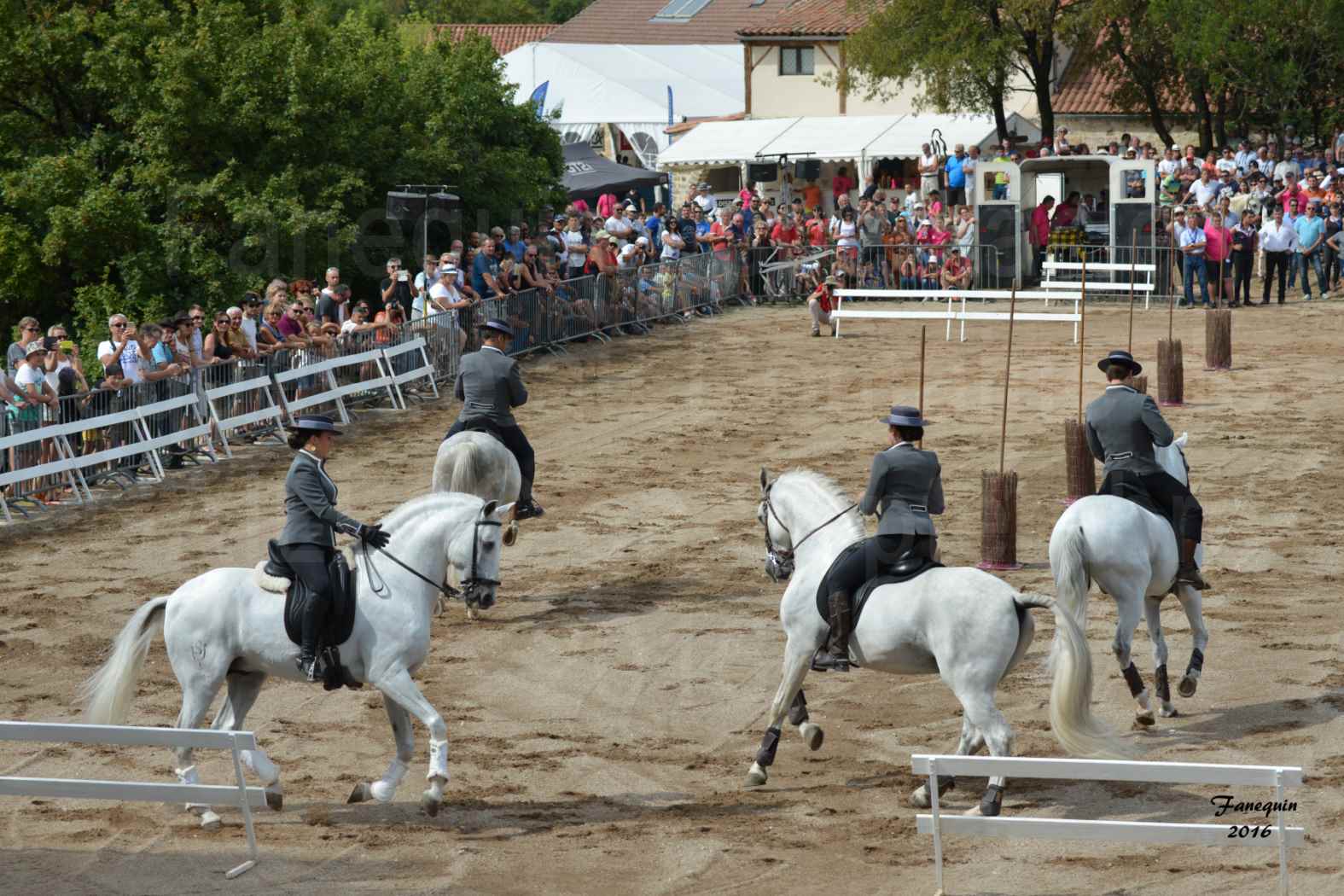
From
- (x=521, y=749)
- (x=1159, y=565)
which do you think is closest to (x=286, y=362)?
(x=521, y=749)

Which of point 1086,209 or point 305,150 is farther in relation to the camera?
point 1086,209

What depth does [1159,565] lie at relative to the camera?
12398 mm

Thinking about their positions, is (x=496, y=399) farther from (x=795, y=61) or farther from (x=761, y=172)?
(x=795, y=61)

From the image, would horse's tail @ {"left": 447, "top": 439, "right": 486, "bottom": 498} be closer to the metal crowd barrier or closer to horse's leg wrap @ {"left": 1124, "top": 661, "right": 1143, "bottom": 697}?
horse's leg wrap @ {"left": 1124, "top": 661, "right": 1143, "bottom": 697}

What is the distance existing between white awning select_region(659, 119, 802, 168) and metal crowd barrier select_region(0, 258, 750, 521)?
1979 cm

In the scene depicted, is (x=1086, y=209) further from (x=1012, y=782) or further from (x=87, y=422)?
(x=1012, y=782)

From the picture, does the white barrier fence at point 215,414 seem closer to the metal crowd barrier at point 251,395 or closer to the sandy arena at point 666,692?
the metal crowd barrier at point 251,395

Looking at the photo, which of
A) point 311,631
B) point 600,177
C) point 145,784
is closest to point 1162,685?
point 311,631

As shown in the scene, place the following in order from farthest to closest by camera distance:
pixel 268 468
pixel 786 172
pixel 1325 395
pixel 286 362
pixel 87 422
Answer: pixel 786 172 < pixel 1325 395 < pixel 286 362 < pixel 268 468 < pixel 87 422

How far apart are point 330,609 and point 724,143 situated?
4308 cm

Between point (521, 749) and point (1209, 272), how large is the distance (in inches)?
1031

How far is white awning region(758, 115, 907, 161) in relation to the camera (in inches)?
1957

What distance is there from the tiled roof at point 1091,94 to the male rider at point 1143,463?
133ft

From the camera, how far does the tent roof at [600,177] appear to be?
4422cm
